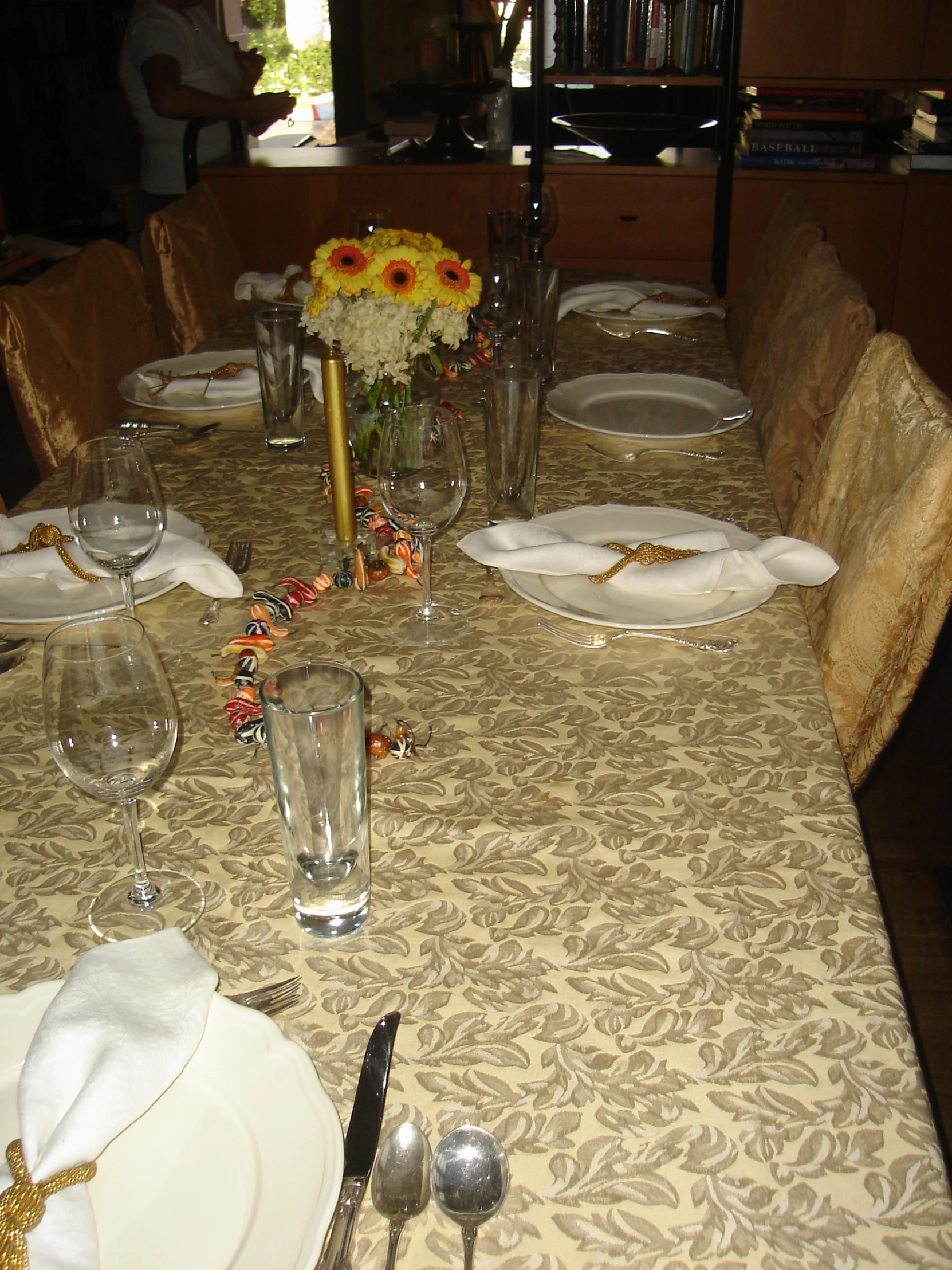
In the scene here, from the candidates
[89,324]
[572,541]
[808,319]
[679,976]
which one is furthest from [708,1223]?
[89,324]

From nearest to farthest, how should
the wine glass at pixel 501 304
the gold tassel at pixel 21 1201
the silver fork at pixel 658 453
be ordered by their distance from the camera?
the gold tassel at pixel 21 1201 < the silver fork at pixel 658 453 < the wine glass at pixel 501 304

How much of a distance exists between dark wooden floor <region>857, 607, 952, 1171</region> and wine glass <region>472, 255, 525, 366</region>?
86cm

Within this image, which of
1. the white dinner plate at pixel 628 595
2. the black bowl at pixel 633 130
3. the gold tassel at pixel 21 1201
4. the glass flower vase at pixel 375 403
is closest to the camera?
the gold tassel at pixel 21 1201

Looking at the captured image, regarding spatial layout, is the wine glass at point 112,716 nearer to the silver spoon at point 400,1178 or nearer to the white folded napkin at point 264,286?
the silver spoon at point 400,1178

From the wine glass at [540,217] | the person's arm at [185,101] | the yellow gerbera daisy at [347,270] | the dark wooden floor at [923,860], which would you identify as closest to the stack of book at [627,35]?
the person's arm at [185,101]

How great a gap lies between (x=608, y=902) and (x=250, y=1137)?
0.27 metres

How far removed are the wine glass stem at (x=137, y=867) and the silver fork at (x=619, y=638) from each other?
0.43m

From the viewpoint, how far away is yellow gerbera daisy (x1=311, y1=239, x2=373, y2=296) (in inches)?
46.3

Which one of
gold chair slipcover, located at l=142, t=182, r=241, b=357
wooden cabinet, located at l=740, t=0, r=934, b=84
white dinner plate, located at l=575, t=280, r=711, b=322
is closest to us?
white dinner plate, located at l=575, t=280, r=711, b=322

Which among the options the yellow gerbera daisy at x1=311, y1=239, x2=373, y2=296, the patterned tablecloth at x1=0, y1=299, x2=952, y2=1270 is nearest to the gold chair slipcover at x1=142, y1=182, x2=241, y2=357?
the yellow gerbera daisy at x1=311, y1=239, x2=373, y2=296

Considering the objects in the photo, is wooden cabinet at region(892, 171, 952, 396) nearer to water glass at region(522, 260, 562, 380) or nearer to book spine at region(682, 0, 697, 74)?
book spine at region(682, 0, 697, 74)

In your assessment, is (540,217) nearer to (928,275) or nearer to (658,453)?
(658,453)

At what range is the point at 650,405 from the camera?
163 cm

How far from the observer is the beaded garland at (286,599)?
0.88m
